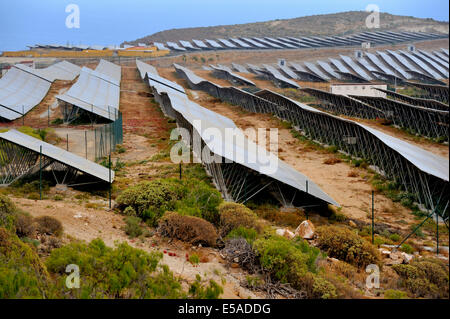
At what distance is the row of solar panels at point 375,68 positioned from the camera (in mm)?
67312

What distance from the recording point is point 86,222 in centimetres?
1280

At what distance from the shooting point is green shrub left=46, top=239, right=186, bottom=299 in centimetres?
807

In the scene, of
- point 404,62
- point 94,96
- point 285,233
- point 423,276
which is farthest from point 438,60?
point 423,276

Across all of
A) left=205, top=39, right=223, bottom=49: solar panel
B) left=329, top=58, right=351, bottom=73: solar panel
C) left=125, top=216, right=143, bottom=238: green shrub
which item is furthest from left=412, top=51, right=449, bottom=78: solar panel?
left=125, top=216, right=143, bottom=238: green shrub

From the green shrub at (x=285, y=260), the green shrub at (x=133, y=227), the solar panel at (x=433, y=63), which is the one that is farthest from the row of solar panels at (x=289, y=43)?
the green shrub at (x=285, y=260)

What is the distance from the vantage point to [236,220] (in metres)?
12.6

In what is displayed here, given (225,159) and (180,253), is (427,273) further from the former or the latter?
(225,159)

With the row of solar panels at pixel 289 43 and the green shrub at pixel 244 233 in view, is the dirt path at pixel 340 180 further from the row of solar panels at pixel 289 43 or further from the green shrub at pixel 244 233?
the row of solar panels at pixel 289 43

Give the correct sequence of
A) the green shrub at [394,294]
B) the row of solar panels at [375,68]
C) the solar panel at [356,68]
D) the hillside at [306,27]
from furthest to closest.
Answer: the hillside at [306,27] < the solar panel at [356,68] < the row of solar panels at [375,68] < the green shrub at [394,294]

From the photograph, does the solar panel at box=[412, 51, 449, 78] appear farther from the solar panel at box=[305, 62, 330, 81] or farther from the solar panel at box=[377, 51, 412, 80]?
the solar panel at box=[305, 62, 330, 81]

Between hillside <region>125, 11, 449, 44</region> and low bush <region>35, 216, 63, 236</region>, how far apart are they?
14380cm

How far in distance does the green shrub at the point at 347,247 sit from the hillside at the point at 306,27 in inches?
5603

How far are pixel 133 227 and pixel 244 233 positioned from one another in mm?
2830
